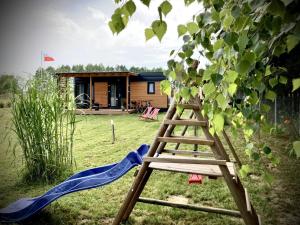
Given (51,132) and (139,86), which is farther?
(139,86)

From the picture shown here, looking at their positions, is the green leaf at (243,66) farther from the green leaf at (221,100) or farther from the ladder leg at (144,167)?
the ladder leg at (144,167)

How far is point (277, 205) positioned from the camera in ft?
14.2

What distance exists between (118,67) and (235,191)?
7190cm

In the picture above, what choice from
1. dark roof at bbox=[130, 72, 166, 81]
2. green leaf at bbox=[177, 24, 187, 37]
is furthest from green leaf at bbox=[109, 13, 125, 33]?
dark roof at bbox=[130, 72, 166, 81]

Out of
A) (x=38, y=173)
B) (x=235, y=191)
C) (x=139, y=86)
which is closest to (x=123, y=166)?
(x=235, y=191)

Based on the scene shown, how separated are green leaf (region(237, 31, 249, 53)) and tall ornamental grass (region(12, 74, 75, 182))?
15.7ft

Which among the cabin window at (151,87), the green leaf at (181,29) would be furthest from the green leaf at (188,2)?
the cabin window at (151,87)

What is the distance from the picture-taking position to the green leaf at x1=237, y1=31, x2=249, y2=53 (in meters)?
1.07

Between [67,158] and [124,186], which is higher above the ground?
[67,158]

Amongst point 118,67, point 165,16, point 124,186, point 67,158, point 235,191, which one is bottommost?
point 124,186

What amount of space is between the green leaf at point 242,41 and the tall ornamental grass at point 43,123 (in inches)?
189

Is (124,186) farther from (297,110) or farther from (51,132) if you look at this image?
(297,110)

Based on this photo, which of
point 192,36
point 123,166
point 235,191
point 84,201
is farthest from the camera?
point 84,201

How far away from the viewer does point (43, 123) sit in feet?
17.5
